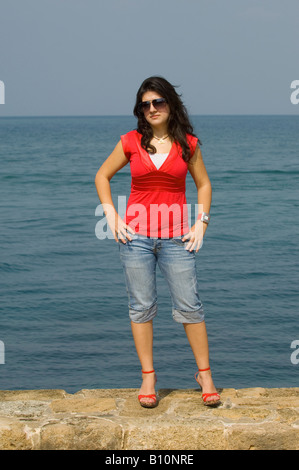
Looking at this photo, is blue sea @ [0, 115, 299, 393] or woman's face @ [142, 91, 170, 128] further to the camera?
blue sea @ [0, 115, 299, 393]

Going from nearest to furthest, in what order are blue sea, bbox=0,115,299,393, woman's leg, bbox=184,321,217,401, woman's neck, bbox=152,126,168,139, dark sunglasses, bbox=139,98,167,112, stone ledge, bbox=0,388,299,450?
stone ledge, bbox=0,388,299,450, dark sunglasses, bbox=139,98,167,112, woman's neck, bbox=152,126,168,139, woman's leg, bbox=184,321,217,401, blue sea, bbox=0,115,299,393

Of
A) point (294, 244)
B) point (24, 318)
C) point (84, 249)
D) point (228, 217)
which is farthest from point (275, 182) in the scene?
point (24, 318)

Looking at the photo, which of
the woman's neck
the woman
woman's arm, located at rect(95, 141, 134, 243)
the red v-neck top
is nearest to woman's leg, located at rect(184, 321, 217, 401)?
the woman

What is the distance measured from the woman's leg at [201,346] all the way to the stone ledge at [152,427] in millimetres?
133

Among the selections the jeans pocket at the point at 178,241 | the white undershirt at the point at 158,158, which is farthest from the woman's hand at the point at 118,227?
the white undershirt at the point at 158,158

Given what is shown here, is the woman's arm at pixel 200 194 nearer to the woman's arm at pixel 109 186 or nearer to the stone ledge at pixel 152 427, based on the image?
the woman's arm at pixel 109 186

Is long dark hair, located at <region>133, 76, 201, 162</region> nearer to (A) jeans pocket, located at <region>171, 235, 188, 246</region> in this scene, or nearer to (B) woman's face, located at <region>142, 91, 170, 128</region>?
(B) woman's face, located at <region>142, 91, 170, 128</region>

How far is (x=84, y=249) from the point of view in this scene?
1541 centimetres

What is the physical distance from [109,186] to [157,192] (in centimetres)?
29

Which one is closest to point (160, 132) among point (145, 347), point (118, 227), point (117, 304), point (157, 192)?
point (157, 192)

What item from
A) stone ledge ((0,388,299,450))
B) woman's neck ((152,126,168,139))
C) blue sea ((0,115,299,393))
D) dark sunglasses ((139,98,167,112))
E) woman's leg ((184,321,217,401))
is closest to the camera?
stone ledge ((0,388,299,450))

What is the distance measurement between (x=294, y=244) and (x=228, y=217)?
433 cm

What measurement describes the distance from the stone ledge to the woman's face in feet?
5.60

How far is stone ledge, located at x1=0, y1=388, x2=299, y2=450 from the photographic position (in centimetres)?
418
